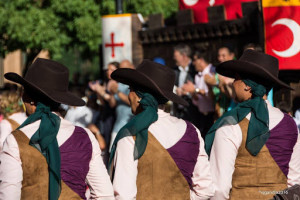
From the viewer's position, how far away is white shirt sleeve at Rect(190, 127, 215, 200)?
13.9 ft

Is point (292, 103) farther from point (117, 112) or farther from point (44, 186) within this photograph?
point (44, 186)

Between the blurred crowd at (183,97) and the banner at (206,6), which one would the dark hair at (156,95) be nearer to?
the blurred crowd at (183,97)

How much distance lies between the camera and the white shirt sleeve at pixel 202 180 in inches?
166

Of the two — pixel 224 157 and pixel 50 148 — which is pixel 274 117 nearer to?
pixel 224 157

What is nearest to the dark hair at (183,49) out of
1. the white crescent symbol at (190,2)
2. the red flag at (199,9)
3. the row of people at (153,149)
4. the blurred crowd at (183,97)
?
the blurred crowd at (183,97)

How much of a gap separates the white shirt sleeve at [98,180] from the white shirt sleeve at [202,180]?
→ 645 mm

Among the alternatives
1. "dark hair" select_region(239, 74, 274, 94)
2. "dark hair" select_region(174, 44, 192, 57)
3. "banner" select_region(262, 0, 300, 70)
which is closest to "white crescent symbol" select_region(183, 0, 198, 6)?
"dark hair" select_region(174, 44, 192, 57)

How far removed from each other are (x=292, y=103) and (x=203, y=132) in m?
1.39

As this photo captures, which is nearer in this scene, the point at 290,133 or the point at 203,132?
the point at 290,133

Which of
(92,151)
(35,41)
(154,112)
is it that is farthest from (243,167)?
(35,41)

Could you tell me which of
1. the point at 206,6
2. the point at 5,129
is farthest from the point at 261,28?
the point at 5,129

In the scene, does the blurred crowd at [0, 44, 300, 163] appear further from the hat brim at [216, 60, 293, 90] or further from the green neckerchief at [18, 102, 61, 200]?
the green neckerchief at [18, 102, 61, 200]

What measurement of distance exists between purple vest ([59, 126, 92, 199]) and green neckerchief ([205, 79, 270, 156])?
0.99 metres

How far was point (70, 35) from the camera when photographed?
61.5 feet
